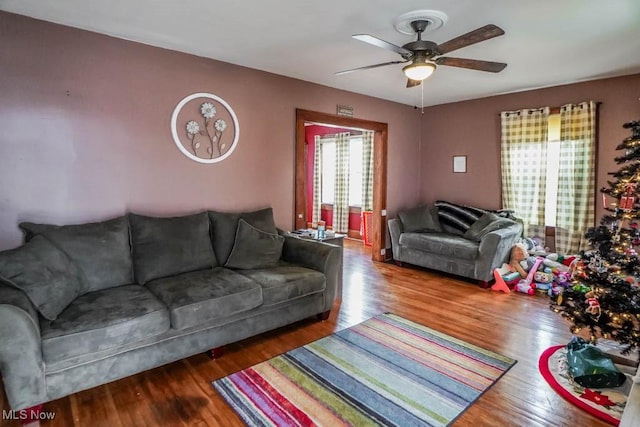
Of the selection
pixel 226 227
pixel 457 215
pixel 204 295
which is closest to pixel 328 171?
pixel 457 215

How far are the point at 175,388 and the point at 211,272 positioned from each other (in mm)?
944

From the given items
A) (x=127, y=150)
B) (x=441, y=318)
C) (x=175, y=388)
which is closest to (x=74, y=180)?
(x=127, y=150)

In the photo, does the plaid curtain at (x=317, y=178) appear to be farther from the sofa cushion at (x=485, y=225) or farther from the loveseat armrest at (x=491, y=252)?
the loveseat armrest at (x=491, y=252)

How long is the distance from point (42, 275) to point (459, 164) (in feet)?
17.6

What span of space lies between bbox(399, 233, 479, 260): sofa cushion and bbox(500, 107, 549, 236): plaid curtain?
99cm

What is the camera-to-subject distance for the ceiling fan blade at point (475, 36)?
6.98ft

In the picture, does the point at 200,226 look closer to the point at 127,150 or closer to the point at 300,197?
the point at 127,150

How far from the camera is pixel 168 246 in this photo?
2.91 meters

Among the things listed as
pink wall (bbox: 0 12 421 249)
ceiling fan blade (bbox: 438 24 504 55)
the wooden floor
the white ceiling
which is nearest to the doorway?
pink wall (bbox: 0 12 421 249)

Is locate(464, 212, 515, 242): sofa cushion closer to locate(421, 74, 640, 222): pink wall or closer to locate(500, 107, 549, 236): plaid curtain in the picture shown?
locate(500, 107, 549, 236): plaid curtain

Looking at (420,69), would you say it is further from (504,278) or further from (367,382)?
(504,278)

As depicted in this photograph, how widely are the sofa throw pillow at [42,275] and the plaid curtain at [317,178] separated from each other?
588cm

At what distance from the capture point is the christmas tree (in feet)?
7.28

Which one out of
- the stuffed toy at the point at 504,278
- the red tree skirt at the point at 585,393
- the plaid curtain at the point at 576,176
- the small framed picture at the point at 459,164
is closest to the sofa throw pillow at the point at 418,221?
the small framed picture at the point at 459,164
